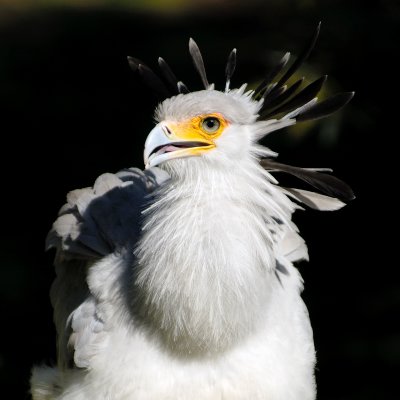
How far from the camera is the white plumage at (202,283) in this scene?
2.83m

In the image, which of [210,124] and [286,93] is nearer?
[210,124]

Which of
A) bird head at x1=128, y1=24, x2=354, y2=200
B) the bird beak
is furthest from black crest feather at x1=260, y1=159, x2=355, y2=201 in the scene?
the bird beak

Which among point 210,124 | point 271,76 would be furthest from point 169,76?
point 210,124

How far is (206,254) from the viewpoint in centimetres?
285

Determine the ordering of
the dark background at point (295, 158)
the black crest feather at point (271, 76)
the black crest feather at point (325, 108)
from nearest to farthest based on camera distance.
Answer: the black crest feather at point (325, 108), the black crest feather at point (271, 76), the dark background at point (295, 158)

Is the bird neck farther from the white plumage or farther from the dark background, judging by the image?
the dark background

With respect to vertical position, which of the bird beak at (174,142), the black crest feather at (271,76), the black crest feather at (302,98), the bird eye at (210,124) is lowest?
the bird beak at (174,142)

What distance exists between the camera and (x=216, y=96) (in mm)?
2846

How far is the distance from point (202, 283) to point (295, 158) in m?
1.77

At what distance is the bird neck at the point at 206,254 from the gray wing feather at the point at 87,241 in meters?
0.28

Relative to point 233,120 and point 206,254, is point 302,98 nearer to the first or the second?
point 233,120

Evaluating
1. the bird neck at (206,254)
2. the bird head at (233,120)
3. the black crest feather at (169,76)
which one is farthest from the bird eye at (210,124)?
the black crest feather at (169,76)

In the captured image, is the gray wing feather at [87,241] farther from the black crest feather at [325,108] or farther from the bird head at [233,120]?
the black crest feather at [325,108]

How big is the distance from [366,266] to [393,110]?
2.77 ft
